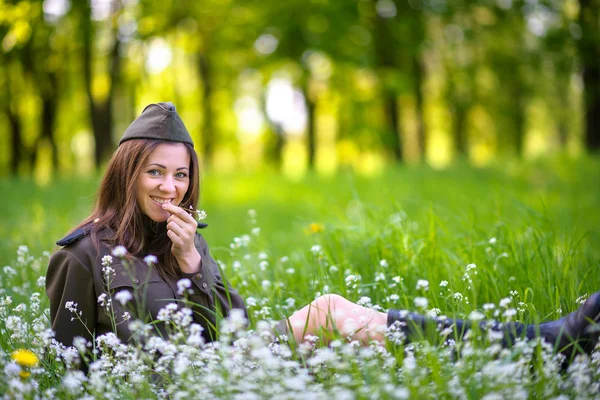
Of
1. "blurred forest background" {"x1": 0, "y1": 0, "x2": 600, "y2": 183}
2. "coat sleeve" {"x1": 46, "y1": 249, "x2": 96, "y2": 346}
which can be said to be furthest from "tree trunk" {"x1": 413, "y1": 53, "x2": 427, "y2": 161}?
"coat sleeve" {"x1": 46, "y1": 249, "x2": 96, "y2": 346}

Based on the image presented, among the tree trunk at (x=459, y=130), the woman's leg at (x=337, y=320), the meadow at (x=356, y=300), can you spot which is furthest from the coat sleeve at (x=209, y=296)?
the tree trunk at (x=459, y=130)

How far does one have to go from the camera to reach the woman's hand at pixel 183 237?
2.73 m

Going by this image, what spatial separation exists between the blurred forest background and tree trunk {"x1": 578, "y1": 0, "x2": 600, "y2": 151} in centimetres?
4

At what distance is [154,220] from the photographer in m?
2.95

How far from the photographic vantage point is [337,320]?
2.80 metres

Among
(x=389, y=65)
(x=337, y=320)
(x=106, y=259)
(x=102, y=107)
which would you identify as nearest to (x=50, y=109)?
(x=102, y=107)

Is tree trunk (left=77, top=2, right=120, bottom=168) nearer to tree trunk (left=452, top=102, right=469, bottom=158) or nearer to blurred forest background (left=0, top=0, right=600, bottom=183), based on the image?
blurred forest background (left=0, top=0, right=600, bottom=183)

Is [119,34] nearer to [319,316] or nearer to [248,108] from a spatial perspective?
[248,108]

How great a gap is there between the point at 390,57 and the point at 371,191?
810 cm

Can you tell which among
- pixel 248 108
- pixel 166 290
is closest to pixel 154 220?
pixel 166 290

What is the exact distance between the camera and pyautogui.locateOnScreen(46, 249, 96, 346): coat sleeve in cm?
268

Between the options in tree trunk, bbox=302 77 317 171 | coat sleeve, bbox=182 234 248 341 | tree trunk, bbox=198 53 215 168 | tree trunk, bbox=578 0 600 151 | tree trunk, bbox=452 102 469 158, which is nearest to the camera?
coat sleeve, bbox=182 234 248 341

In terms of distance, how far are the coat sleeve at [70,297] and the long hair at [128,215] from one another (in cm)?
16

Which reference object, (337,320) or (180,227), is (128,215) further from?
(337,320)
